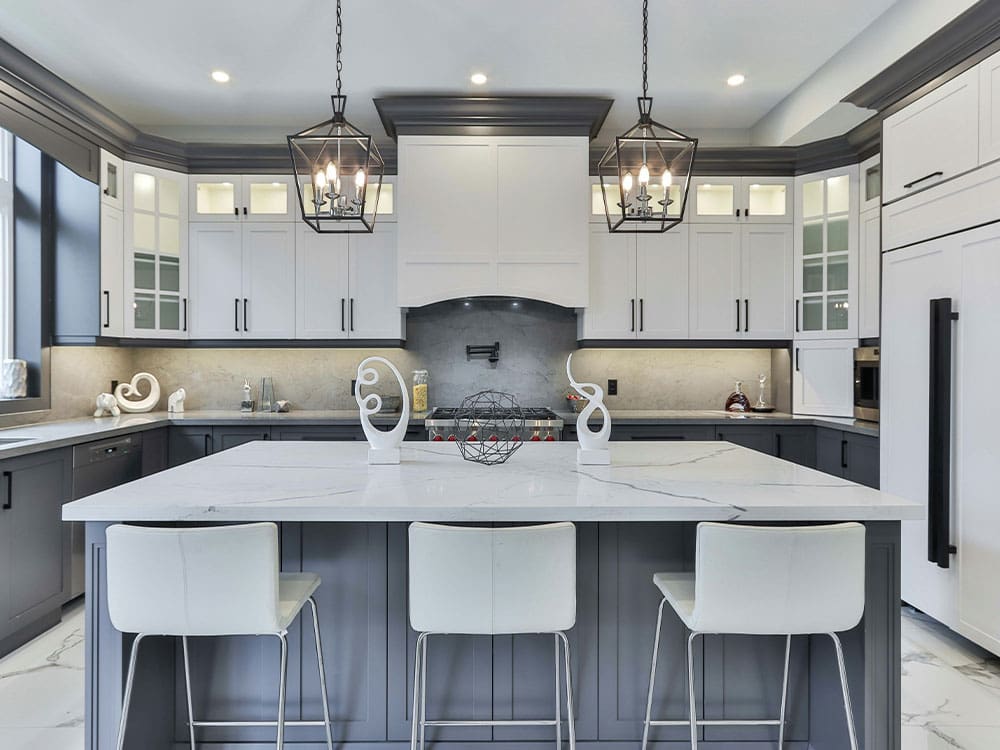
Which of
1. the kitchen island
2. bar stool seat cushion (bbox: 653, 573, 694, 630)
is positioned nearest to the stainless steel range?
the kitchen island

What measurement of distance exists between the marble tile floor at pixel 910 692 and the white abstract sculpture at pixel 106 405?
1.43m

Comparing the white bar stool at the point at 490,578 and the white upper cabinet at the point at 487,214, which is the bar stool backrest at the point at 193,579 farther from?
the white upper cabinet at the point at 487,214

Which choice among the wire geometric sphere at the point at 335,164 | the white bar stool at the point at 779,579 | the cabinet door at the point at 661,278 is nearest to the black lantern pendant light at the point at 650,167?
the wire geometric sphere at the point at 335,164

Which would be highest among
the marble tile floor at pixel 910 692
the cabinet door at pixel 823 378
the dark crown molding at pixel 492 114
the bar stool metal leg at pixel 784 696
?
the dark crown molding at pixel 492 114

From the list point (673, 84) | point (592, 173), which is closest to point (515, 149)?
point (592, 173)

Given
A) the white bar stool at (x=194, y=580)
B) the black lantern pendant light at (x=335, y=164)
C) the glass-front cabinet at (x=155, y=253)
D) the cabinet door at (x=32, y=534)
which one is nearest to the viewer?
the white bar stool at (x=194, y=580)

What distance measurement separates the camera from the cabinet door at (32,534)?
105 inches

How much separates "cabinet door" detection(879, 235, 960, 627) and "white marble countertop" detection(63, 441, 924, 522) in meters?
1.12

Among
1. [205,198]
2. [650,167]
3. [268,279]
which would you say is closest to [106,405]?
[268,279]

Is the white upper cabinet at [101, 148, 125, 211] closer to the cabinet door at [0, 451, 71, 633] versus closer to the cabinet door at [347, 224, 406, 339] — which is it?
the cabinet door at [347, 224, 406, 339]

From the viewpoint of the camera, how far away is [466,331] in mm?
4582

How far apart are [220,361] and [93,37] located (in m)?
2.14

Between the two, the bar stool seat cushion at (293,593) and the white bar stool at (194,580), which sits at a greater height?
the white bar stool at (194,580)

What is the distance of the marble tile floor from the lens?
2102 mm
